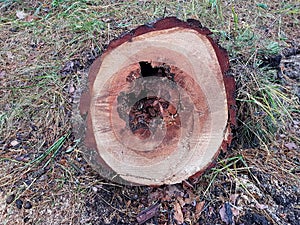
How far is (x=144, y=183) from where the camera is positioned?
1.62m

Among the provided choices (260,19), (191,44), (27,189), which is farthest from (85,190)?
(260,19)

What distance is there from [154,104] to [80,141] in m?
0.50

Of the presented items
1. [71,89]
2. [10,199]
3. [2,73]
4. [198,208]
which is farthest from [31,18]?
[198,208]

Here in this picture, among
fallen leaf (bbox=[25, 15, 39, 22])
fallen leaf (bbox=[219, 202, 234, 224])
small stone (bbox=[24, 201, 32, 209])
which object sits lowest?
fallen leaf (bbox=[219, 202, 234, 224])

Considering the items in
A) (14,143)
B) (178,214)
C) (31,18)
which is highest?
(31,18)

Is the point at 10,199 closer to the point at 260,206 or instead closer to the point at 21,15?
the point at 260,206

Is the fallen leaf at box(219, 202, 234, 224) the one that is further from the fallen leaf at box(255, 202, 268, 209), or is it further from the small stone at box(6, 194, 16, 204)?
the small stone at box(6, 194, 16, 204)

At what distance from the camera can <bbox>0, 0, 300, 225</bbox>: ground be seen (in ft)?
5.49

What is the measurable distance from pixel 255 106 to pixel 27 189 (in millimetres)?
1305

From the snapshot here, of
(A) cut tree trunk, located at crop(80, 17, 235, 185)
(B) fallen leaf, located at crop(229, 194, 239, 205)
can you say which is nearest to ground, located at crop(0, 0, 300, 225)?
(B) fallen leaf, located at crop(229, 194, 239, 205)

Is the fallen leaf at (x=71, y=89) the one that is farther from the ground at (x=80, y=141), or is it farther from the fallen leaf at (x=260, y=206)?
the fallen leaf at (x=260, y=206)

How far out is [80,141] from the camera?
1847 millimetres

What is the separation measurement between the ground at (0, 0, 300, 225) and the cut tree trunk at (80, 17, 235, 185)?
0.17m

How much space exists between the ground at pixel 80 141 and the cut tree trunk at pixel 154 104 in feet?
0.56
